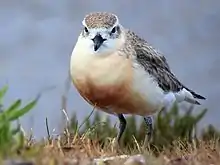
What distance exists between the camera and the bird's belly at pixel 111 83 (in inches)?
229

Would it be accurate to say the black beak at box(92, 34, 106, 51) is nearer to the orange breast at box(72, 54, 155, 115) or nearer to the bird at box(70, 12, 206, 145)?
the bird at box(70, 12, 206, 145)

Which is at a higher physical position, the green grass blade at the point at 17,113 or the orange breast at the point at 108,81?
the orange breast at the point at 108,81

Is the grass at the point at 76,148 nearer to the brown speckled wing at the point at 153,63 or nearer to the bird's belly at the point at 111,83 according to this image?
the bird's belly at the point at 111,83

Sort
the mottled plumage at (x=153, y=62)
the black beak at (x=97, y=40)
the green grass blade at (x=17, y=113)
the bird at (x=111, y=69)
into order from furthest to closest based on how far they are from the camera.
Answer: the mottled plumage at (x=153, y=62) < the bird at (x=111, y=69) < the black beak at (x=97, y=40) < the green grass blade at (x=17, y=113)

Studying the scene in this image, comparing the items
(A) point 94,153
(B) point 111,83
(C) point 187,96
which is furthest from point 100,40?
(C) point 187,96

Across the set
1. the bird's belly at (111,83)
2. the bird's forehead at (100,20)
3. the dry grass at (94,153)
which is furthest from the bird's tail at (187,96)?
the dry grass at (94,153)

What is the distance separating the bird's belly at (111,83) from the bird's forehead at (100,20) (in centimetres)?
25

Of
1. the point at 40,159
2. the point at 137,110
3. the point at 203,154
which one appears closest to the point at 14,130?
the point at 40,159

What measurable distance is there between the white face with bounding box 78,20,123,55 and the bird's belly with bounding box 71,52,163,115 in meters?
0.07

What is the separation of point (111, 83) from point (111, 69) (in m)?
0.10

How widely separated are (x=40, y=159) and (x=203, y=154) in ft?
4.17

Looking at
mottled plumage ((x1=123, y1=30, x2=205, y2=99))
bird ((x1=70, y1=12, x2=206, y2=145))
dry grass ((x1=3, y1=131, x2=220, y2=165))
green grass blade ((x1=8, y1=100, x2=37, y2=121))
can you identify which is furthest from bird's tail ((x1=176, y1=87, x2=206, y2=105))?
green grass blade ((x1=8, y1=100, x2=37, y2=121))

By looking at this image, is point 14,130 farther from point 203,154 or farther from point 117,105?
point 117,105

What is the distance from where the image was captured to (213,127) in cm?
920
